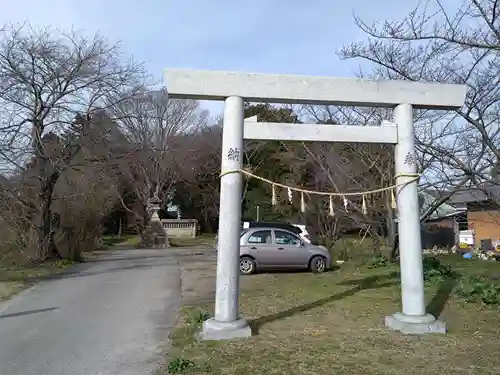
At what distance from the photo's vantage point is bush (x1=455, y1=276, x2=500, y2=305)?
30.4 feet

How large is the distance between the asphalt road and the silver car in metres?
2.93

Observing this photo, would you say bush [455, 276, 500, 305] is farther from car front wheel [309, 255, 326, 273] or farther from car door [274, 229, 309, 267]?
car door [274, 229, 309, 267]

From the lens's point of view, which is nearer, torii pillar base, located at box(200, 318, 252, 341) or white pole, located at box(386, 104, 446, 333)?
torii pillar base, located at box(200, 318, 252, 341)

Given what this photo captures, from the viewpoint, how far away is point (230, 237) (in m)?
6.87

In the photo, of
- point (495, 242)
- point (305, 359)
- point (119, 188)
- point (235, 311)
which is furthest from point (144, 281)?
point (119, 188)

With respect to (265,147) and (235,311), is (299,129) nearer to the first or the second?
(235,311)

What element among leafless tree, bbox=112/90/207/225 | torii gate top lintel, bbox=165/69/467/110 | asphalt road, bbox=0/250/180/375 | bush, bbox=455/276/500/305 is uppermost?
leafless tree, bbox=112/90/207/225

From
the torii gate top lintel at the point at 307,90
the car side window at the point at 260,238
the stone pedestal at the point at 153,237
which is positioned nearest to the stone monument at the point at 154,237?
the stone pedestal at the point at 153,237

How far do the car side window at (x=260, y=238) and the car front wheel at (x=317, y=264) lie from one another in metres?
1.62

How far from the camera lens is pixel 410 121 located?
7.57m

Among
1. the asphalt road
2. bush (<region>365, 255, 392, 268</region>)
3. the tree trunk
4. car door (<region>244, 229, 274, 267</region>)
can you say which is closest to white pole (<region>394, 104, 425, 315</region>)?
the asphalt road

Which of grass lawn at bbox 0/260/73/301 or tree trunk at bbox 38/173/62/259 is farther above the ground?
tree trunk at bbox 38/173/62/259

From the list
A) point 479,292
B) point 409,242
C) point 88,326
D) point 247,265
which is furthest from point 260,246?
point 409,242

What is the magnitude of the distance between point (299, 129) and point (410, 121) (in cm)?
179
